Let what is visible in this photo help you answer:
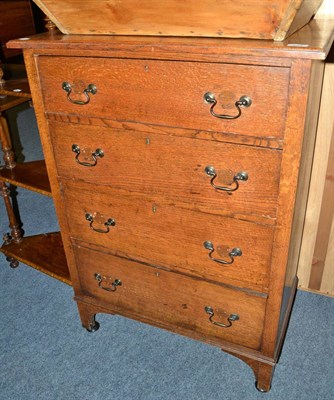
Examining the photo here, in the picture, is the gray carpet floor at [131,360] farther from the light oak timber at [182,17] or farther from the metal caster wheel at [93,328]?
the light oak timber at [182,17]

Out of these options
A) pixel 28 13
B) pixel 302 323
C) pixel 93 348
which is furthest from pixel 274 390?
pixel 28 13

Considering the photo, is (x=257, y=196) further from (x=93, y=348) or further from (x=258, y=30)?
(x=93, y=348)

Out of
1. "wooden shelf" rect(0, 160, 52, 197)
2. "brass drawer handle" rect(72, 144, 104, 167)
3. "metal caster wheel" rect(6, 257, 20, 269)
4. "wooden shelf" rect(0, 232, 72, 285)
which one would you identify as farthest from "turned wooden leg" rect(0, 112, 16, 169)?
"brass drawer handle" rect(72, 144, 104, 167)

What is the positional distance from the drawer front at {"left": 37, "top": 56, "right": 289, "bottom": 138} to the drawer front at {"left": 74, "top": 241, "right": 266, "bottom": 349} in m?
0.59

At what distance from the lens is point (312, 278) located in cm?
205

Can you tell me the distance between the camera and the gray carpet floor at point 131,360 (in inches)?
64.1

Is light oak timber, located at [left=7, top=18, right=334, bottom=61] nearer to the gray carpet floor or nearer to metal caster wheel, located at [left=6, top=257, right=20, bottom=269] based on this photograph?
the gray carpet floor

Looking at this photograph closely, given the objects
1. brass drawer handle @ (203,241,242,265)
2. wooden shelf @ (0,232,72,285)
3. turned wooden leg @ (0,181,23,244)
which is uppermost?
brass drawer handle @ (203,241,242,265)

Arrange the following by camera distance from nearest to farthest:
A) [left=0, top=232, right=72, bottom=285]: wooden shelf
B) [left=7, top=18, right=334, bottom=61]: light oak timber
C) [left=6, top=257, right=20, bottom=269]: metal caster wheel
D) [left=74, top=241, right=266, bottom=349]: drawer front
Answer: [left=7, top=18, right=334, bottom=61]: light oak timber
[left=74, top=241, right=266, bottom=349]: drawer front
[left=0, top=232, right=72, bottom=285]: wooden shelf
[left=6, top=257, right=20, bottom=269]: metal caster wheel

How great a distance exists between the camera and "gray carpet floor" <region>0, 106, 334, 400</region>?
163 centimetres

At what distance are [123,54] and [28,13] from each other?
5.06 m

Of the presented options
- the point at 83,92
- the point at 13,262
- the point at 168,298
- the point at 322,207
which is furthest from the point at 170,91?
the point at 13,262

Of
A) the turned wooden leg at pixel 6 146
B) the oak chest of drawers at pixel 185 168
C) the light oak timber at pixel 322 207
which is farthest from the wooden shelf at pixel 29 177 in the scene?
the light oak timber at pixel 322 207

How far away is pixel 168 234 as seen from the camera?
Answer: 146 cm
